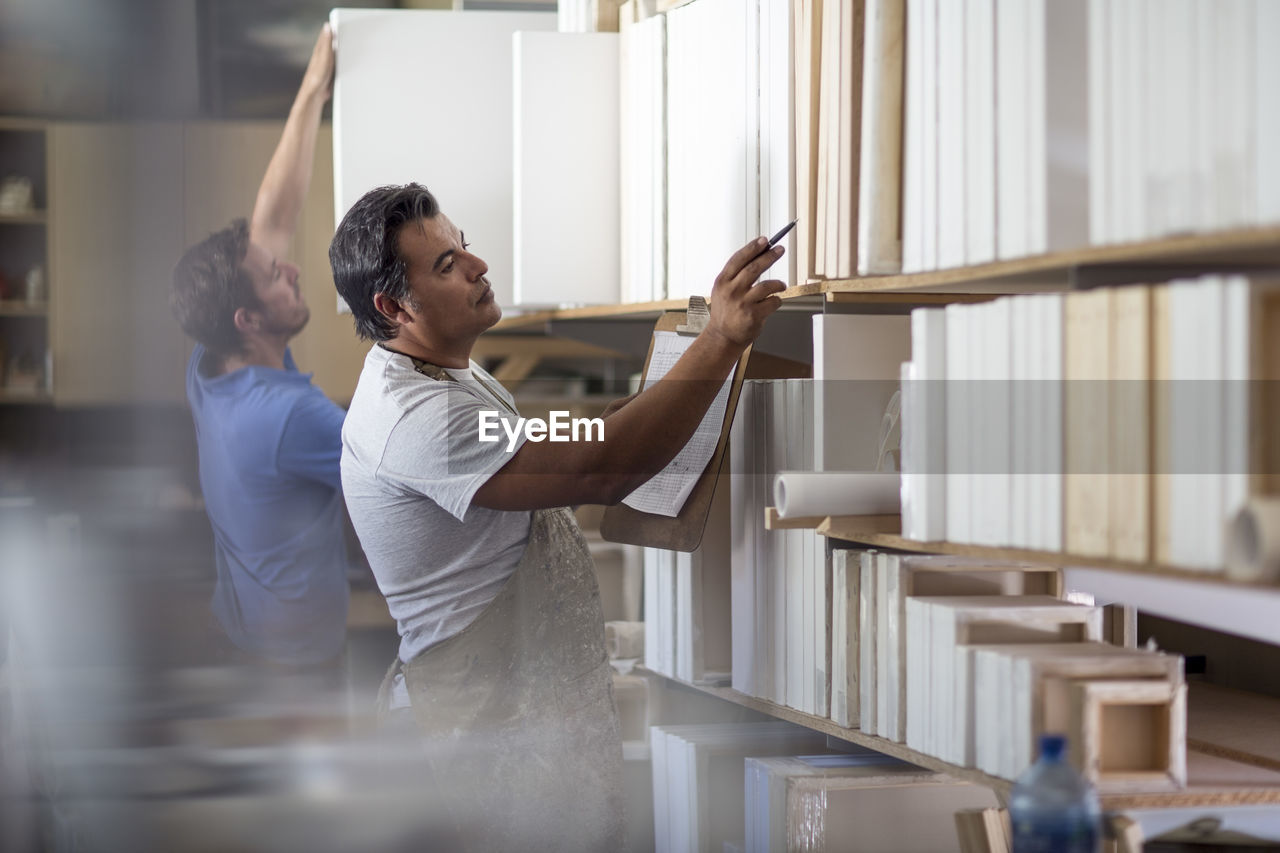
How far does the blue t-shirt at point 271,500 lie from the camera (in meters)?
2.17

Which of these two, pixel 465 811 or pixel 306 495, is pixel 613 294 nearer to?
pixel 306 495

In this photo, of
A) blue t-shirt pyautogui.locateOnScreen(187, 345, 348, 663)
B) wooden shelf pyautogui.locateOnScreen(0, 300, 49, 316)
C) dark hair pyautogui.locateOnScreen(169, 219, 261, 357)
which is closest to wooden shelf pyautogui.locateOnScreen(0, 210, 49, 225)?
wooden shelf pyautogui.locateOnScreen(0, 300, 49, 316)

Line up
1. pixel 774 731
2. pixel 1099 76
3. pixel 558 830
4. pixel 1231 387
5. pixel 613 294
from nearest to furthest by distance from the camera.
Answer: pixel 1231 387
pixel 1099 76
pixel 558 830
pixel 774 731
pixel 613 294

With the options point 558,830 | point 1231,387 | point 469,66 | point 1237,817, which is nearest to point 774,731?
point 558,830

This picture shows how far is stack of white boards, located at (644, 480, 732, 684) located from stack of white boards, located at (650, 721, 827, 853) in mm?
115

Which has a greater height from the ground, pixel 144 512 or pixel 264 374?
pixel 264 374

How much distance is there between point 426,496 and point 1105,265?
1.02m

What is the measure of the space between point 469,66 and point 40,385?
1045mm

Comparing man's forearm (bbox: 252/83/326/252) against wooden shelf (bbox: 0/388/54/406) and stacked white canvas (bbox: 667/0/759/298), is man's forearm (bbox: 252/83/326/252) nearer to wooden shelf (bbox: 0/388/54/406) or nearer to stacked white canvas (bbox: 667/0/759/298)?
wooden shelf (bbox: 0/388/54/406)

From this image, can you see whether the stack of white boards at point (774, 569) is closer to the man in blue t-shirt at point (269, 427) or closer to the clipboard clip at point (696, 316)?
the clipboard clip at point (696, 316)

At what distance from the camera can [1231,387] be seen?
104 cm

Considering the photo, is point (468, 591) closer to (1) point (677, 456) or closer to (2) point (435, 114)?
(1) point (677, 456)

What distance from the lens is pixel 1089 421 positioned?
3.92 feet

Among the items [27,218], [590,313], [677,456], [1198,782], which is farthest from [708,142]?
[27,218]
